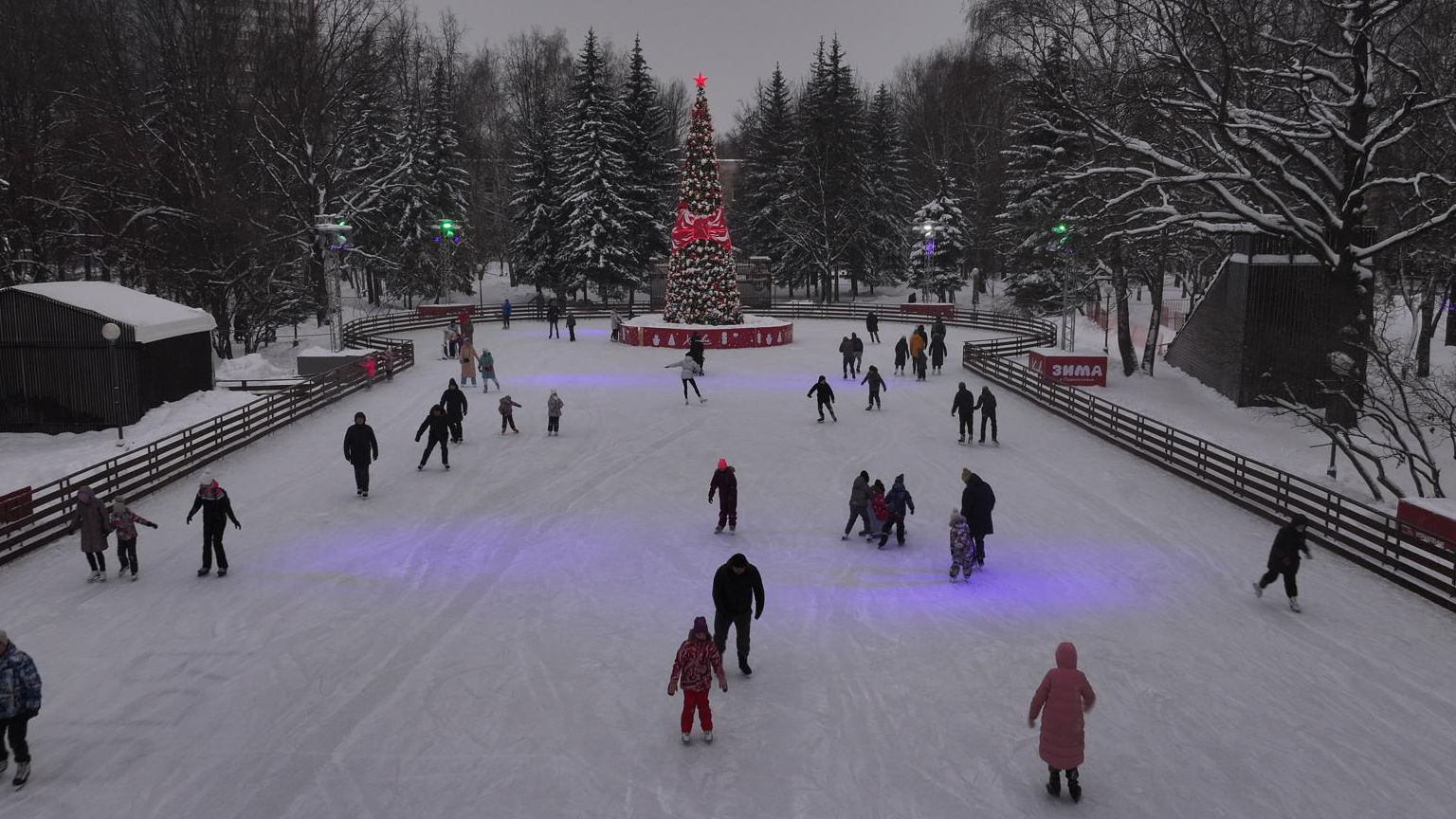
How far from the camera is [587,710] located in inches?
344

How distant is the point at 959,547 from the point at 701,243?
2691 centimetres

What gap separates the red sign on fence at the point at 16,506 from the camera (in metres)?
13.1

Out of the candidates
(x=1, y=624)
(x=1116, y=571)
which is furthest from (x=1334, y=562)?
(x=1, y=624)

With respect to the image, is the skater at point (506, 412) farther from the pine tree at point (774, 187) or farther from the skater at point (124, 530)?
the pine tree at point (774, 187)

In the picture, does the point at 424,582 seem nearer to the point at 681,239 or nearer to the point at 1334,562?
the point at 1334,562

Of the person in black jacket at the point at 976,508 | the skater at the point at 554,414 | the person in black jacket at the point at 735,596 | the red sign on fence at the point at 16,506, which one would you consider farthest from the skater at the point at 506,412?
the person in black jacket at the point at 735,596

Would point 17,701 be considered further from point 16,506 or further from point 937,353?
point 937,353

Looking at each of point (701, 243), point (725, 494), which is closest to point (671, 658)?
point (725, 494)

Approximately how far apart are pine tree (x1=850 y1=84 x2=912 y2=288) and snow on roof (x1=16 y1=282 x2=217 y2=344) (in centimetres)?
4002

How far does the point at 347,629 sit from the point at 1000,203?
4827cm

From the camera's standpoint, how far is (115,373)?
2127 cm

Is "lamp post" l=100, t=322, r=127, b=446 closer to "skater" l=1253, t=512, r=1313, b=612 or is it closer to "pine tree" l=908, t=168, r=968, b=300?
"skater" l=1253, t=512, r=1313, b=612

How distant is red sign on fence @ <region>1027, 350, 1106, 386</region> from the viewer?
28.2m

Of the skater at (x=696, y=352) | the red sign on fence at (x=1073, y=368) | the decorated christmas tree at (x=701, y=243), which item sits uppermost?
the decorated christmas tree at (x=701, y=243)
